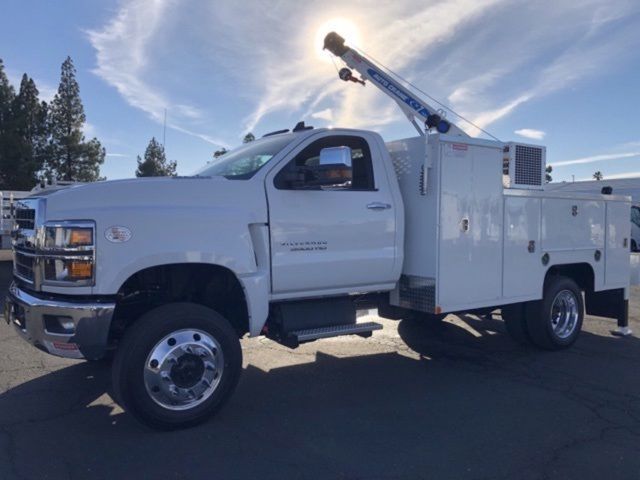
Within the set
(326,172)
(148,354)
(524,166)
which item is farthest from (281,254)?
(524,166)

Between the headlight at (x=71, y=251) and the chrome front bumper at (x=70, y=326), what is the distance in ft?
0.56

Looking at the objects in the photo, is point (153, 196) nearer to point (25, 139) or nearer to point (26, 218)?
point (26, 218)

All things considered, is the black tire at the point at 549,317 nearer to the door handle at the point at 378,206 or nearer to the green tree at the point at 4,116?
the door handle at the point at 378,206

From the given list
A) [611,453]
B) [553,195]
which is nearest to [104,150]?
[553,195]

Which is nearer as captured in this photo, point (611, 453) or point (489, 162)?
point (611, 453)

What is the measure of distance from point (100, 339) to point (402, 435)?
91.9 inches

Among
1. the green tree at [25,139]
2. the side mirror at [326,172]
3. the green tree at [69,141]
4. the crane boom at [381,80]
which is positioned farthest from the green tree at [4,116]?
the side mirror at [326,172]

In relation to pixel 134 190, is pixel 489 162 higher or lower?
higher

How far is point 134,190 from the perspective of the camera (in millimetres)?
4238

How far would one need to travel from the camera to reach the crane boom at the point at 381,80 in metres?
9.84

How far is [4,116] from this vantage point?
2964 cm

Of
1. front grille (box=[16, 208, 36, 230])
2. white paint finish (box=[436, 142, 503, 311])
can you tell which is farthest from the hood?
white paint finish (box=[436, 142, 503, 311])

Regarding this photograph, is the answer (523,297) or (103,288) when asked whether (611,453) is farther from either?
(103,288)

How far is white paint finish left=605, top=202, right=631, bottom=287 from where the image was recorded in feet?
24.6
